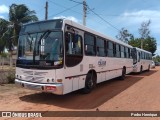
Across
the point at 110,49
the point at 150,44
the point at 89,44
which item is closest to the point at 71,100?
the point at 89,44

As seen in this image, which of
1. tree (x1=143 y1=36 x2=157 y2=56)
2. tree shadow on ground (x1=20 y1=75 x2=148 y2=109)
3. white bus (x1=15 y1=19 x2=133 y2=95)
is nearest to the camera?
white bus (x1=15 y1=19 x2=133 y2=95)

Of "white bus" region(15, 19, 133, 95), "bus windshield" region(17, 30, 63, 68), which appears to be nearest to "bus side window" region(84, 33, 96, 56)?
"white bus" region(15, 19, 133, 95)

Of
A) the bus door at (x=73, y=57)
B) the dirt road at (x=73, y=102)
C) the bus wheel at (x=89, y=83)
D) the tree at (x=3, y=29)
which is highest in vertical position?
the tree at (x=3, y=29)

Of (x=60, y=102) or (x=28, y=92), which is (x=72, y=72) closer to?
(x=60, y=102)

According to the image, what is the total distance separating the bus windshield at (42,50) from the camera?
8234 millimetres

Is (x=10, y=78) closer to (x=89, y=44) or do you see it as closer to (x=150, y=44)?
(x=89, y=44)

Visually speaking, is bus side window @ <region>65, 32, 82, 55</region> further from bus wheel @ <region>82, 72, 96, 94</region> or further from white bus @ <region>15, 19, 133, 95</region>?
bus wheel @ <region>82, 72, 96, 94</region>

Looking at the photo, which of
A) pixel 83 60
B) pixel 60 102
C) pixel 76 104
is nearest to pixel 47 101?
pixel 60 102

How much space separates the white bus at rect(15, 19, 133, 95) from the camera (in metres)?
8.20

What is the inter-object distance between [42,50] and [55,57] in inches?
24.4

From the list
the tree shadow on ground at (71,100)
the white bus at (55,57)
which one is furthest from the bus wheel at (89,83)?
the tree shadow on ground at (71,100)

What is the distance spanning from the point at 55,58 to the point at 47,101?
182cm

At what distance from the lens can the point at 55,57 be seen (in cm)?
822

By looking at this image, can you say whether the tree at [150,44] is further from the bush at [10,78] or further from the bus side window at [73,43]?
the bus side window at [73,43]
